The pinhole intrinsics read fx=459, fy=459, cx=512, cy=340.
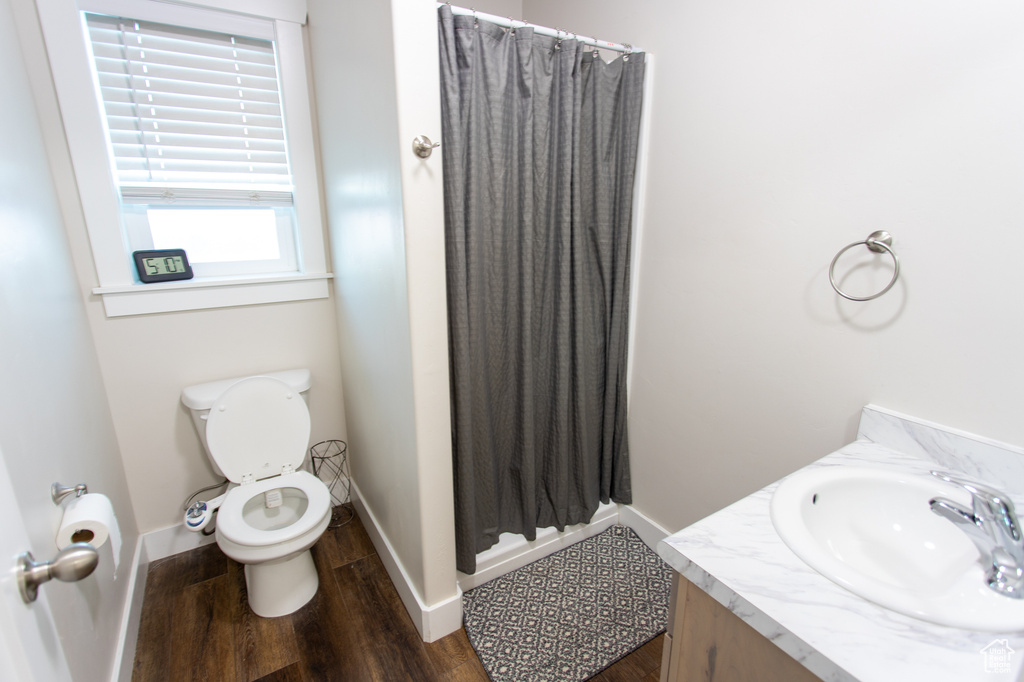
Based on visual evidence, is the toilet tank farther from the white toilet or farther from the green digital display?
the green digital display

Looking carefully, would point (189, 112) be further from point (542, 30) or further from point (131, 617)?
point (131, 617)

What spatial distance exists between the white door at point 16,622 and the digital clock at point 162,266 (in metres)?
1.44

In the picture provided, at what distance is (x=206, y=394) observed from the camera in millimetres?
1745

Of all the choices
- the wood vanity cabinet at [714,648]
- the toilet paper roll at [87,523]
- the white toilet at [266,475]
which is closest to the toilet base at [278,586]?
the white toilet at [266,475]

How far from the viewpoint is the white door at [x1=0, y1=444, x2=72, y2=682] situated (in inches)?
18.7

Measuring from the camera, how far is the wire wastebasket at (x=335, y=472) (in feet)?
7.09

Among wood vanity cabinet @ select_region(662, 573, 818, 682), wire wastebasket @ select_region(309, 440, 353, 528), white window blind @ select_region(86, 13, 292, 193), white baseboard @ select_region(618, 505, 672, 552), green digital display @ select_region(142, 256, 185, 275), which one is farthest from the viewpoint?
wire wastebasket @ select_region(309, 440, 353, 528)

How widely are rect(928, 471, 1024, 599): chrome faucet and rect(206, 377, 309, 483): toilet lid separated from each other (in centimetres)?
190

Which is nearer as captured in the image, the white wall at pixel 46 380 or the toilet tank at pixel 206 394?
the white wall at pixel 46 380

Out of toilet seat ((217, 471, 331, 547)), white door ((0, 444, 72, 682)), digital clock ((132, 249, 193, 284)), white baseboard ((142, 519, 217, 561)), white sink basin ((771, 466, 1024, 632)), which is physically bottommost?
white baseboard ((142, 519, 217, 561))

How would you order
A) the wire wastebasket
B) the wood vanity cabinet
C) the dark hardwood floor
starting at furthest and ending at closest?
the wire wastebasket, the dark hardwood floor, the wood vanity cabinet

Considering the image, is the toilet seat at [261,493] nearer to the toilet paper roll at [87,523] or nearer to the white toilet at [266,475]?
the white toilet at [266,475]

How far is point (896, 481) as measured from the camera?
0.95m

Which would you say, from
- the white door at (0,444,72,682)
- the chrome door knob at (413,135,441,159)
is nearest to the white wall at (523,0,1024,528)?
the chrome door knob at (413,135,441,159)
